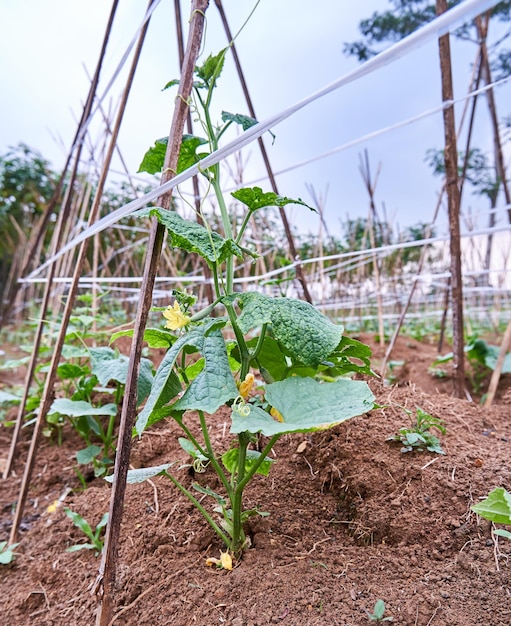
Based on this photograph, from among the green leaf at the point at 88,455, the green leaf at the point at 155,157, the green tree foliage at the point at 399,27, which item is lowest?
the green leaf at the point at 88,455

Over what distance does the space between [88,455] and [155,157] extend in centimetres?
96

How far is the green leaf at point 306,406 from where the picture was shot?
534 mm

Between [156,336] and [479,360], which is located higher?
[156,336]

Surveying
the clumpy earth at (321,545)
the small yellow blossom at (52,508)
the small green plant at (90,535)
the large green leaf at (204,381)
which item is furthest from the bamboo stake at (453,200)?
the small yellow blossom at (52,508)

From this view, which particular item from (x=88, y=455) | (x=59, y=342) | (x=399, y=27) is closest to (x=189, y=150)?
(x=59, y=342)

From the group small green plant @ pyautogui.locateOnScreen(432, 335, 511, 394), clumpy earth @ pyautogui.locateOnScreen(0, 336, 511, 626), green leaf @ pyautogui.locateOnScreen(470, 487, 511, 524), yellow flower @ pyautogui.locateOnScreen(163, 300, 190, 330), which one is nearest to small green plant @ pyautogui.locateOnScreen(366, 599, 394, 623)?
clumpy earth @ pyautogui.locateOnScreen(0, 336, 511, 626)

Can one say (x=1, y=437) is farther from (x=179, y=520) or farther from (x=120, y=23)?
(x=120, y=23)

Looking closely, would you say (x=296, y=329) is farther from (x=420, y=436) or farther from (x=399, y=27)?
(x=399, y=27)

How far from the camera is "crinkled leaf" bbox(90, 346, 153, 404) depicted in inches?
32.1

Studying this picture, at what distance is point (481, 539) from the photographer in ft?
2.35

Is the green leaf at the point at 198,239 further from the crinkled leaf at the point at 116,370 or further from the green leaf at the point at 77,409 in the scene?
the green leaf at the point at 77,409

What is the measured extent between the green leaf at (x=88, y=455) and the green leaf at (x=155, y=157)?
3.01ft

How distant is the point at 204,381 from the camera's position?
0.62 metres

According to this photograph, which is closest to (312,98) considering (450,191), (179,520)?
(179,520)
